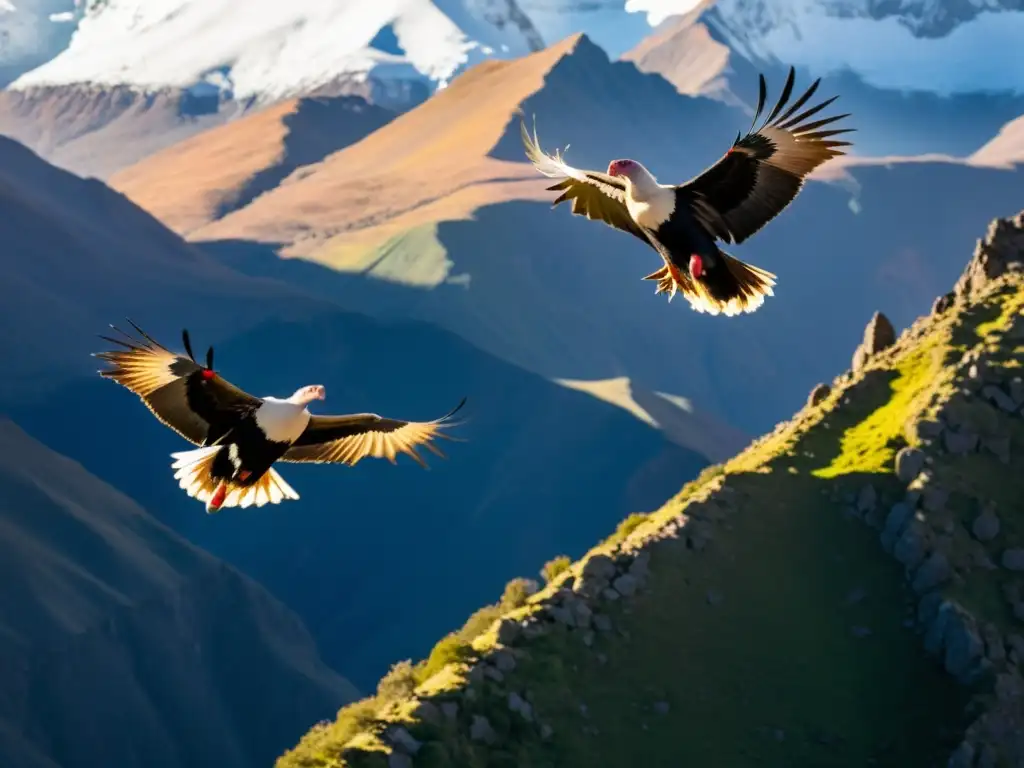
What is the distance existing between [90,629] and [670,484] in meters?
95.9

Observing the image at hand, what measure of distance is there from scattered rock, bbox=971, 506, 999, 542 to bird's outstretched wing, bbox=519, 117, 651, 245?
5210cm

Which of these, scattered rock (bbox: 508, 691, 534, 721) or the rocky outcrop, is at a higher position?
the rocky outcrop

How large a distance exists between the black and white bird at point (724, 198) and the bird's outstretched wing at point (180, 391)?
14.5ft

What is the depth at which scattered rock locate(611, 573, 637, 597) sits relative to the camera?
61938mm

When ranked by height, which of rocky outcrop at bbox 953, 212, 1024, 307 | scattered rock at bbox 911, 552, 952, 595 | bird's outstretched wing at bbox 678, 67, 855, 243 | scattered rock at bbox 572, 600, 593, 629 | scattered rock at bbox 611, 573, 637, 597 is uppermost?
rocky outcrop at bbox 953, 212, 1024, 307

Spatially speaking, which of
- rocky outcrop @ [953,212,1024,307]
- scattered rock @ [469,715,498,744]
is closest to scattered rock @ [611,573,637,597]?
scattered rock @ [469,715,498,744]

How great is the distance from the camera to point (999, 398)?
73.2 metres

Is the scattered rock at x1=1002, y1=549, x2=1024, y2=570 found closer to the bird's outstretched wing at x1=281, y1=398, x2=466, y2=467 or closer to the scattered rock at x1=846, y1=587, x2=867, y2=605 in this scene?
the scattered rock at x1=846, y1=587, x2=867, y2=605

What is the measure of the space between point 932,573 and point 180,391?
54.8 metres

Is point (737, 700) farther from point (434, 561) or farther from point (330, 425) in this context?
point (434, 561)

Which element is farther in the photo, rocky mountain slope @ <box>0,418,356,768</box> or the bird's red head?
rocky mountain slope @ <box>0,418,356,768</box>

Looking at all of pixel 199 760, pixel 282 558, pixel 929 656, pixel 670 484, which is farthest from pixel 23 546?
pixel 670 484

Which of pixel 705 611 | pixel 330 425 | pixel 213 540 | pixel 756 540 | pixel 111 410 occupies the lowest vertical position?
pixel 330 425

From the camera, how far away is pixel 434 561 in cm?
17350
